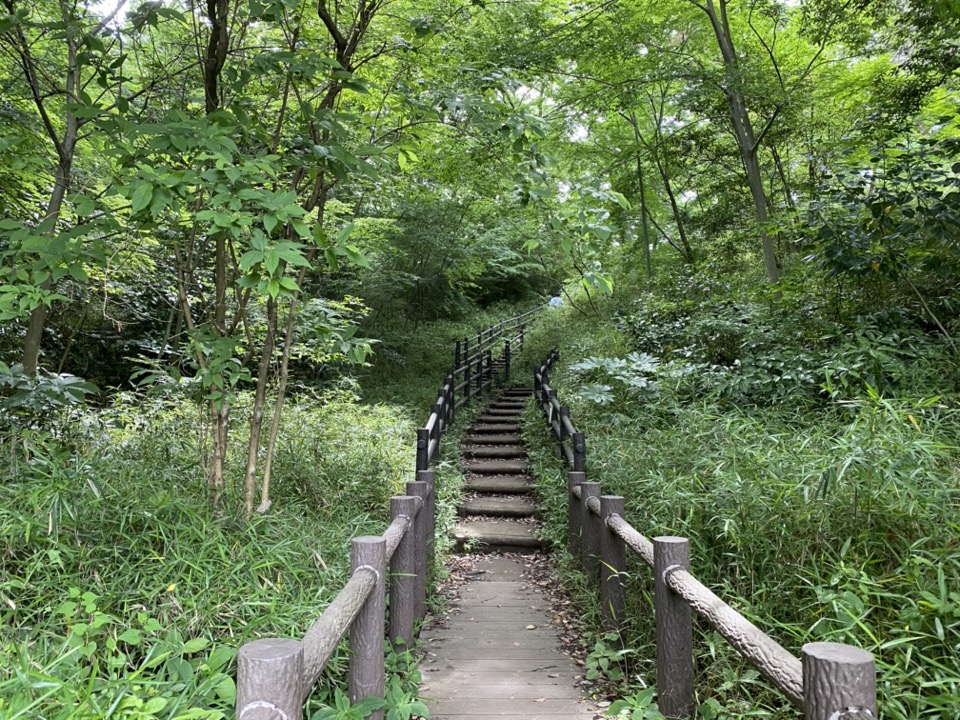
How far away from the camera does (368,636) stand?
92.4 inches

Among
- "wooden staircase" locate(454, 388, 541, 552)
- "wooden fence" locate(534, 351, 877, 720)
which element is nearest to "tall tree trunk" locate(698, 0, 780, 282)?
"wooden staircase" locate(454, 388, 541, 552)

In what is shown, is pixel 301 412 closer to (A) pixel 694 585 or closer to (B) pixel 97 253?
(B) pixel 97 253

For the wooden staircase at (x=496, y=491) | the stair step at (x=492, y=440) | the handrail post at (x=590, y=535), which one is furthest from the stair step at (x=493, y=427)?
the handrail post at (x=590, y=535)

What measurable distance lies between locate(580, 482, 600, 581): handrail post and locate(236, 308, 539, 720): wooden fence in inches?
44.3

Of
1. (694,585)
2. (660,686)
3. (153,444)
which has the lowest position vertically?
(660,686)

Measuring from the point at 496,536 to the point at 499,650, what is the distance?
219 centimetres

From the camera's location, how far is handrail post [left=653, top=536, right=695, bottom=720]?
2439 millimetres

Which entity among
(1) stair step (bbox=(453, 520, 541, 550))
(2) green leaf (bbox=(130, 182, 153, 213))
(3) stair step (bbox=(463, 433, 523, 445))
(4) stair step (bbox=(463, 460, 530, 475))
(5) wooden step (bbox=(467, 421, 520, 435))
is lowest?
(1) stair step (bbox=(453, 520, 541, 550))

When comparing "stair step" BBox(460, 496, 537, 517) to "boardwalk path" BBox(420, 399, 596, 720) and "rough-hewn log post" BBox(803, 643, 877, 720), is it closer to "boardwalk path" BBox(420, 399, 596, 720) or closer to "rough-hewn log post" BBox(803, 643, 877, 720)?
"boardwalk path" BBox(420, 399, 596, 720)

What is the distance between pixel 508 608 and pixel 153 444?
9.14 ft

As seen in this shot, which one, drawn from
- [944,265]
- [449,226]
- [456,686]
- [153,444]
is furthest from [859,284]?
[449,226]

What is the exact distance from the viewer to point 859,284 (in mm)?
5555

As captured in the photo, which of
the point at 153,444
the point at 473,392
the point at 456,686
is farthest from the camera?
the point at 473,392

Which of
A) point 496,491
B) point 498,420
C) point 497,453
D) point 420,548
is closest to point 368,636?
point 420,548
